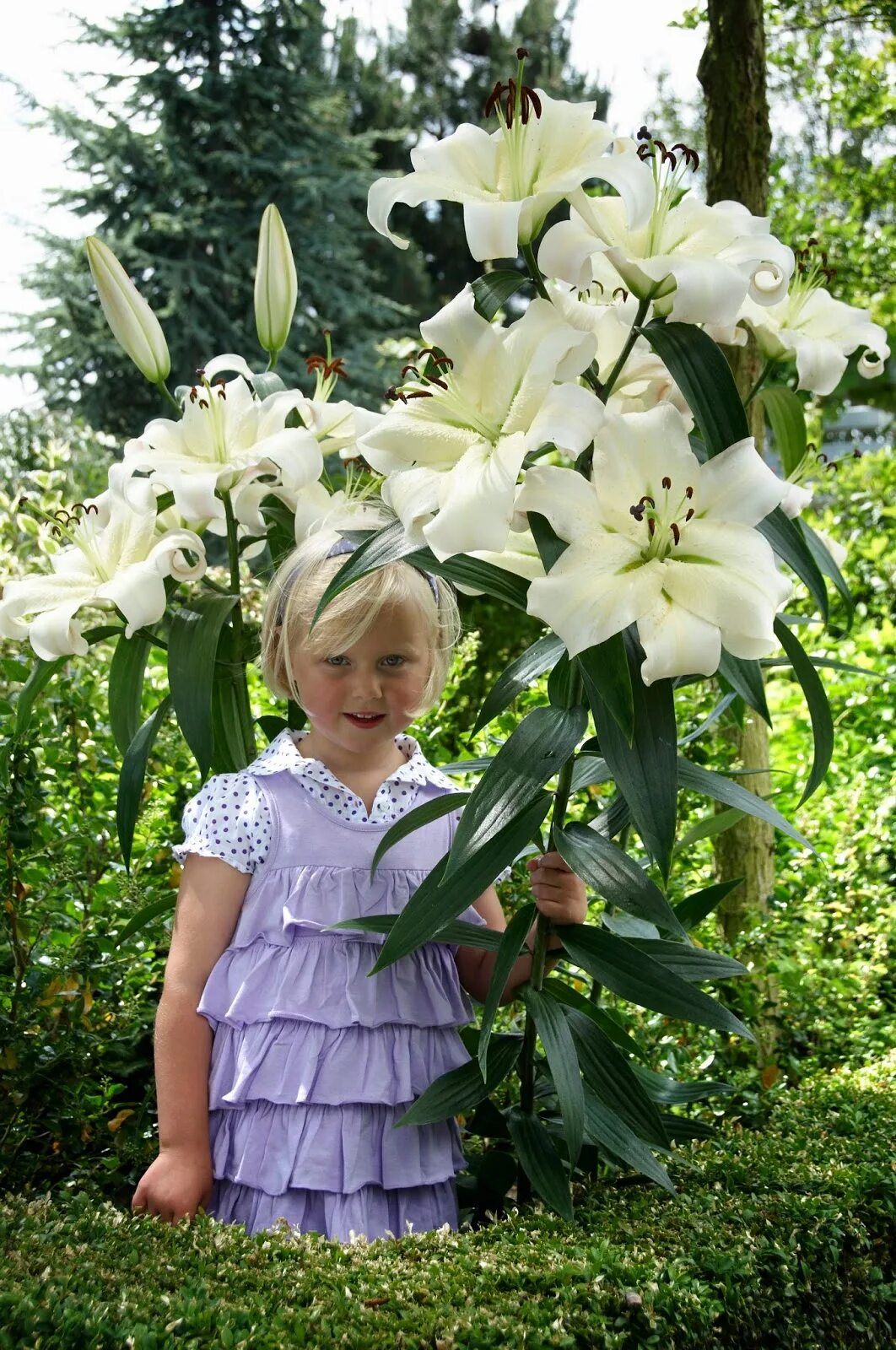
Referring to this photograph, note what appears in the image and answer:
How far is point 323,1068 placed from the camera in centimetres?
157

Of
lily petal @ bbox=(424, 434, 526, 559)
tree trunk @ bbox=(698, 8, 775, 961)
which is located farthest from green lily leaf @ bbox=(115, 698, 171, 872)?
tree trunk @ bbox=(698, 8, 775, 961)

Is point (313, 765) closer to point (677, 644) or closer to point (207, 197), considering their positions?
point (677, 644)

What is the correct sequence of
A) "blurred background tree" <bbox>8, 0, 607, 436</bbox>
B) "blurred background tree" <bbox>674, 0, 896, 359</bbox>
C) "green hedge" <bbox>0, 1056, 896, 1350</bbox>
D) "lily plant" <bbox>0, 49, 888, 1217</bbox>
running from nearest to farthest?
"green hedge" <bbox>0, 1056, 896, 1350</bbox>
"lily plant" <bbox>0, 49, 888, 1217</bbox>
"blurred background tree" <bbox>674, 0, 896, 359</bbox>
"blurred background tree" <bbox>8, 0, 607, 436</bbox>

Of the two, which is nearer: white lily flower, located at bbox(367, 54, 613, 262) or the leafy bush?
white lily flower, located at bbox(367, 54, 613, 262)

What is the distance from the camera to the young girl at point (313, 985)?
1.54m

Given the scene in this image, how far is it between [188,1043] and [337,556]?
24.4 inches

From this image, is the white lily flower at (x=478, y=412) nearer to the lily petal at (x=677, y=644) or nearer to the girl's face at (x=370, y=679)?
the lily petal at (x=677, y=644)

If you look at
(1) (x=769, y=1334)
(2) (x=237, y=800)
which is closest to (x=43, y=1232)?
(2) (x=237, y=800)

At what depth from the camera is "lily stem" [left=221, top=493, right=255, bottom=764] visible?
1.67 metres

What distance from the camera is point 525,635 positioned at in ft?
14.8

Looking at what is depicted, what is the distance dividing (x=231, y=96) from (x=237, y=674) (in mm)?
13728

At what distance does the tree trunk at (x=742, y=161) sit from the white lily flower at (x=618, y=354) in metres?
1.31

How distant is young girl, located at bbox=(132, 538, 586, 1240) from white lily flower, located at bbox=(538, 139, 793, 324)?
509 millimetres

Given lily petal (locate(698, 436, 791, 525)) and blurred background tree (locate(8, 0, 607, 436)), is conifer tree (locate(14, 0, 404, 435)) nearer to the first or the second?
blurred background tree (locate(8, 0, 607, 436))
